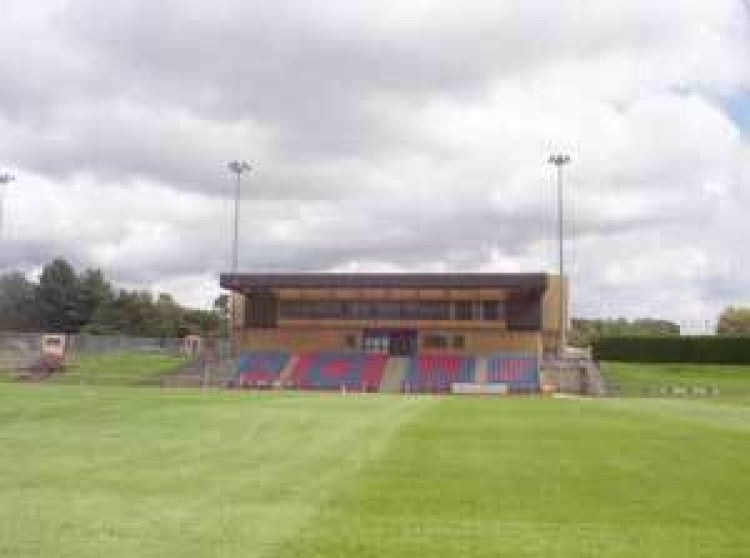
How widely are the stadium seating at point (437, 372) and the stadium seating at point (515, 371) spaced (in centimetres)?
158

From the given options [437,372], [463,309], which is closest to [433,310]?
[463,309]

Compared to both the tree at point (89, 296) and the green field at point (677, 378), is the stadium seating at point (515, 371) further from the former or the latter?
the tree at point (89, 296)

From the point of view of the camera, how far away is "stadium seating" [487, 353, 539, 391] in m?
81.4

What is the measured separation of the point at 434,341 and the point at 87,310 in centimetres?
6916

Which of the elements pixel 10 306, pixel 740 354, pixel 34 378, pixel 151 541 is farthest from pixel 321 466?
Answer: pixel 10 306

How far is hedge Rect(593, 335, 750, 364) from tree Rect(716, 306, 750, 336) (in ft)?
119

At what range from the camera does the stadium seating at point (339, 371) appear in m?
82.8

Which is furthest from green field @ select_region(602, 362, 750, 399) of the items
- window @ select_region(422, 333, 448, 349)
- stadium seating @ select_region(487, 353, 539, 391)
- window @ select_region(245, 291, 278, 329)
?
window @ select_region(245, 291, 278, 329)

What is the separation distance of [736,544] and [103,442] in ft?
43.5

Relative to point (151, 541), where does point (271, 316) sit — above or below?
above

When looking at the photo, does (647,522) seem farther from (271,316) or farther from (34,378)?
(271,316)

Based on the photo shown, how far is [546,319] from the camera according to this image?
308ft

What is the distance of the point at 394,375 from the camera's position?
280 ft

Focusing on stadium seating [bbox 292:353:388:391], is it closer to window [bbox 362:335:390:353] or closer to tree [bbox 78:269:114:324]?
window [bbox 362:335:390:353]
